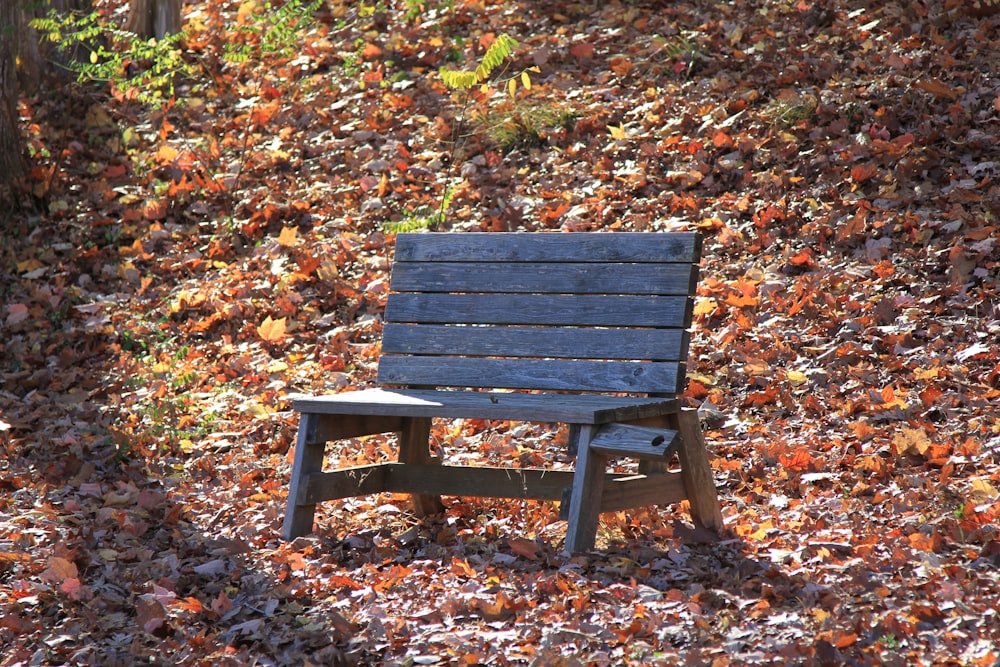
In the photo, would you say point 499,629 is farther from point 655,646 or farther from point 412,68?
point 412,68

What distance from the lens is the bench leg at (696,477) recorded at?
3.91 m

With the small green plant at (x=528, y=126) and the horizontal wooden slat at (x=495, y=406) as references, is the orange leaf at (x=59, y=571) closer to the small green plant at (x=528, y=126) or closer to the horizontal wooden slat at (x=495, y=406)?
the horizontal wooden slat at (x=495, y=406)

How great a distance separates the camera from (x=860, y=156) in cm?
664

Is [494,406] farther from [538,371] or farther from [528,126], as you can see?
[528,126]

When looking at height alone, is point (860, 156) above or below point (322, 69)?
below

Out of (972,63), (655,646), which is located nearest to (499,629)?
(655,646)

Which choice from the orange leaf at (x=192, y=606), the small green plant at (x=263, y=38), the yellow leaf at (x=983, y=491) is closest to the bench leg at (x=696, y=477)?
the yellow leaf at (x=983, y=491)

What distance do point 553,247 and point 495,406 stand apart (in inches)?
35.6

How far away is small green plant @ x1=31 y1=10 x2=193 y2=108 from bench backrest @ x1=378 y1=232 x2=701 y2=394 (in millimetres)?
4666

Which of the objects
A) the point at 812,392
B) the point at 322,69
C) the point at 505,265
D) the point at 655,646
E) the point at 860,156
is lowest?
the point at 655,646

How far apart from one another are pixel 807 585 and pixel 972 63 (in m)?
5.25

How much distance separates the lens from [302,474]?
13.7ft

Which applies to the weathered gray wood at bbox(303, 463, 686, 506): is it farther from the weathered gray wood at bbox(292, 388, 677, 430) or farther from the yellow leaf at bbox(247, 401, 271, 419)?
the yellow leaf at bbox(247, 401, 271, 419)

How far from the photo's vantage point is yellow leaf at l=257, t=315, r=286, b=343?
649 cm
